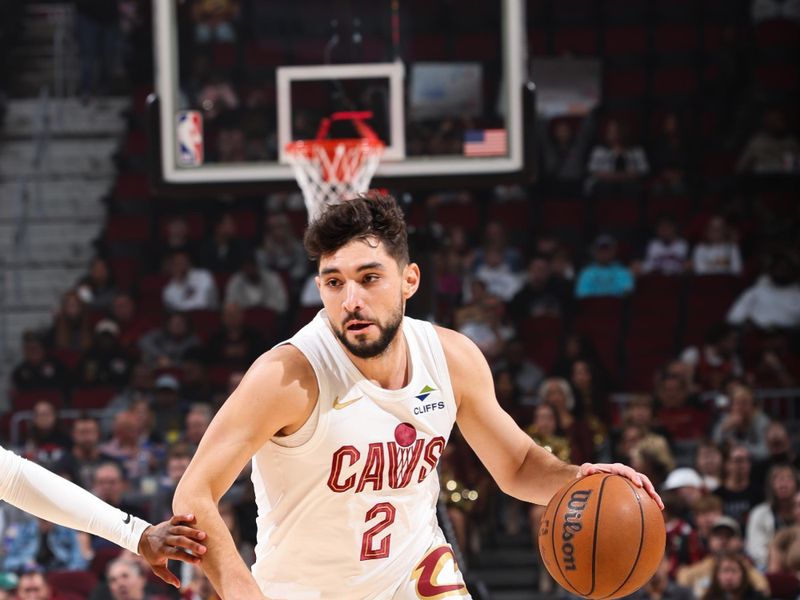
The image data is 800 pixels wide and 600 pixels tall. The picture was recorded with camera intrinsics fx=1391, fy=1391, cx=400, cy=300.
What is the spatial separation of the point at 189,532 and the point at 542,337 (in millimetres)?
7443

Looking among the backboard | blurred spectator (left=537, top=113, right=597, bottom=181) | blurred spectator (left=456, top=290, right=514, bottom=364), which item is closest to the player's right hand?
the backboard

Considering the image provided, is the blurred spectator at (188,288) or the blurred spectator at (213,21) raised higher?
the blurred spectator at (213,21)

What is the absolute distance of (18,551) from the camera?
8969 mm

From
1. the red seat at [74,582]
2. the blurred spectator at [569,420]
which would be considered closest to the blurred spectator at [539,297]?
the blurred spectator at [569,420]

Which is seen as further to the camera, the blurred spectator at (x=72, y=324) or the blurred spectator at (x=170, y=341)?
the blurred spectator at (x=72, y=324)

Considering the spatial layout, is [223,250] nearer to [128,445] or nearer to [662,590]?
[128,445]

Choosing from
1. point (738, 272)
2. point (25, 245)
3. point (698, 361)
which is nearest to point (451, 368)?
point (698, 361)

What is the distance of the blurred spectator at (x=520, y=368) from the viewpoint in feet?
34.0

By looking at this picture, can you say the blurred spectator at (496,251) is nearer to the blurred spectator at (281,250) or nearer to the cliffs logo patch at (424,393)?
the blurred spectator at (281,250)

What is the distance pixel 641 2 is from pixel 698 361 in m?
4.91

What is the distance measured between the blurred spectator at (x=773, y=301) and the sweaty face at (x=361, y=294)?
7.45 meters

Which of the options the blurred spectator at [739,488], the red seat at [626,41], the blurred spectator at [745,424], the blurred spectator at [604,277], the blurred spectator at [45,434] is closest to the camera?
the blurred spectator at [739,488]

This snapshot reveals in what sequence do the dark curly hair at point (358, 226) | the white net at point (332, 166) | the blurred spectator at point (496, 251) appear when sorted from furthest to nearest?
the blurred spectator at point (496, 251)
the white net at point (332, 166)
the dark curly hair at point (358, 226)

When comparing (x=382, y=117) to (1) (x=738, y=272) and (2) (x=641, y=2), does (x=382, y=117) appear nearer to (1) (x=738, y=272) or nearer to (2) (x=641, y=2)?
(1) (x=738, y=272)
